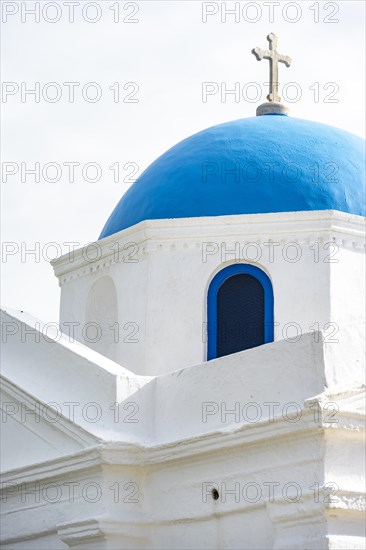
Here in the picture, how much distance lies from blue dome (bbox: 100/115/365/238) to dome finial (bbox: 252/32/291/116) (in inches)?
21.0

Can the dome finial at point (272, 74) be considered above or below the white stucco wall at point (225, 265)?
above

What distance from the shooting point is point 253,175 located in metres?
12.8

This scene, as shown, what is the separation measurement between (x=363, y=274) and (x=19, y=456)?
12.7 feet

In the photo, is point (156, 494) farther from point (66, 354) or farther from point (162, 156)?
point (162, 156)

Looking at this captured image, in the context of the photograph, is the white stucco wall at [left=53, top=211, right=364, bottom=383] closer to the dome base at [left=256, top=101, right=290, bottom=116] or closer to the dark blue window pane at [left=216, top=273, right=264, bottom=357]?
the dark blue window pane at [left=216, top=273, right=264, bottom=357]

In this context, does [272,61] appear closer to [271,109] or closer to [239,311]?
[271,109]

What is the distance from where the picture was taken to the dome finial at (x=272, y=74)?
14.4 meters

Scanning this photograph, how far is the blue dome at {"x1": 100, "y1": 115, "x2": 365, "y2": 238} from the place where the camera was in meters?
12.6

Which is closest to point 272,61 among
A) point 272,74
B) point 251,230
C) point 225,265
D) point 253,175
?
point 272,74

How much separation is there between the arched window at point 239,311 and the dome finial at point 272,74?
2.70m

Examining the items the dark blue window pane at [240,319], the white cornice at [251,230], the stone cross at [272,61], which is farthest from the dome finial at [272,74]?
the dark blue window pane at [240,319]

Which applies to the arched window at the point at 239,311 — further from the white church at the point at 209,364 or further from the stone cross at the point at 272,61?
the stone cross at the point at 272,61

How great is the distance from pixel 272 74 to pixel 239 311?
3.55 m

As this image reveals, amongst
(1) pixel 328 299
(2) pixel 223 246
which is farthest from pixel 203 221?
A: (1) pixel 328 299
